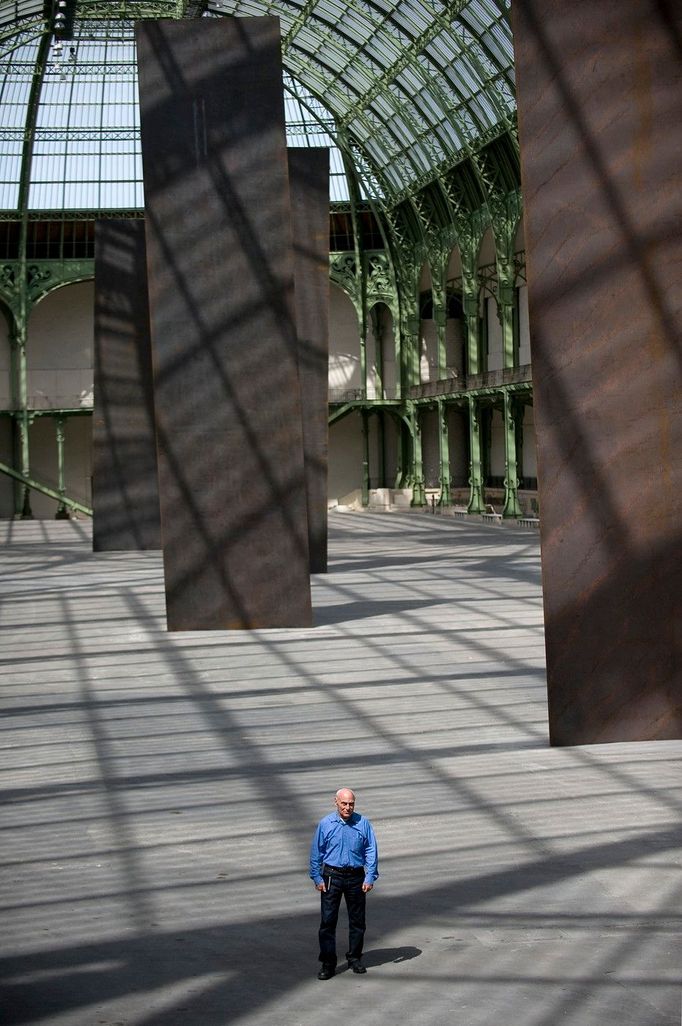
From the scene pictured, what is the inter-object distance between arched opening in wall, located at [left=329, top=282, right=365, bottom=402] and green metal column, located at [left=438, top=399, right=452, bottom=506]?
23.7 ft

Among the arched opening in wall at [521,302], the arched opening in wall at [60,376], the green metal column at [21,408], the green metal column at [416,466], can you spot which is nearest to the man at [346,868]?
the arched opening in wall at [521,302]

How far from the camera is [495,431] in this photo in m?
55.3

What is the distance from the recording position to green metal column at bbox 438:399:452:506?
2140 inches

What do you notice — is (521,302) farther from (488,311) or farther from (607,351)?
(607,351)

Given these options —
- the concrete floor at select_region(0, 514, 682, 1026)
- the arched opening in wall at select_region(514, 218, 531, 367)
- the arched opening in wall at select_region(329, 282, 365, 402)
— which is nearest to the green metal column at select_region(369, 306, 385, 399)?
the arched opening in wall at select_region(329, 282, 365, 402)

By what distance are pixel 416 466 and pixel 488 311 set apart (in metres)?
6.91

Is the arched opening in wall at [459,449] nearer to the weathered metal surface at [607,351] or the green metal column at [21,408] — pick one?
the green metal column at [21,408]

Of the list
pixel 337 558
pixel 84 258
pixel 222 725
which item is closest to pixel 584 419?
pixel 222 725

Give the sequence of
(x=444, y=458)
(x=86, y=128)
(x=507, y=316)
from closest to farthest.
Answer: (x=507, y=316)
(x=444, y=458)
(x=86, y=128)

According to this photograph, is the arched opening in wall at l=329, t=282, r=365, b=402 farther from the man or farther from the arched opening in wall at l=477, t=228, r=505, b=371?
the man

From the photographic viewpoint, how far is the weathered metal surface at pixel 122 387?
3616 centimetres

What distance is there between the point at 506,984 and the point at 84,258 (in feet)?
178

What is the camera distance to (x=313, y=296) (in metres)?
29.0

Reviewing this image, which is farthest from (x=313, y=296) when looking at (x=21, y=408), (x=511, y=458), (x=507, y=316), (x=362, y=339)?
(x=21, y=408)
